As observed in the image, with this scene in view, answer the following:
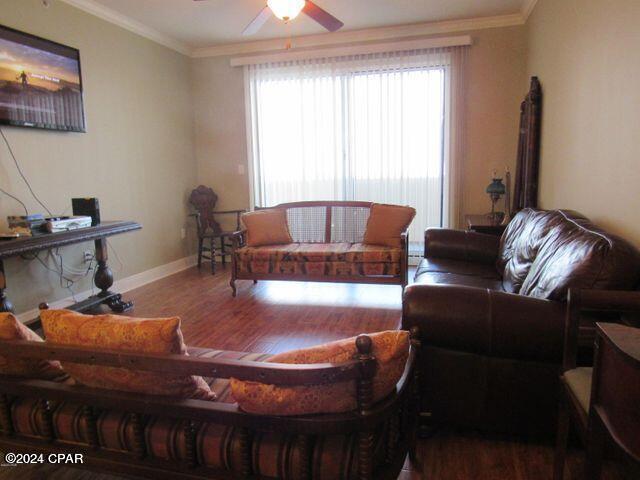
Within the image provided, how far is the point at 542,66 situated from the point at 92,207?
401cm

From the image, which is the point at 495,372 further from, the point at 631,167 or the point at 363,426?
the point at 631,167

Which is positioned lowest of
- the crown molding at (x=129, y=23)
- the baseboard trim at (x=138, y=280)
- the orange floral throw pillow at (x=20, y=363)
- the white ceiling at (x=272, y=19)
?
the baseboard trim at (x=138, y=280)

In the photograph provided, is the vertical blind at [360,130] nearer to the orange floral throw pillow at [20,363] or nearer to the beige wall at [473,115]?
the beige wall at [473,115]

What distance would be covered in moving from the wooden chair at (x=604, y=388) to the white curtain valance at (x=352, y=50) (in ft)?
13.1

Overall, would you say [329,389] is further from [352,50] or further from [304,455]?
[352,50]

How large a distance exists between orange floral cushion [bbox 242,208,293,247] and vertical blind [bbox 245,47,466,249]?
1.18m

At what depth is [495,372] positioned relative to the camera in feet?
Answer: 5.49

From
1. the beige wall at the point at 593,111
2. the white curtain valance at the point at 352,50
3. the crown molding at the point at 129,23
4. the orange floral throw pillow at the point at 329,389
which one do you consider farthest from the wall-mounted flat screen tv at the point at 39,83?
the beige wall at the point at 593,111

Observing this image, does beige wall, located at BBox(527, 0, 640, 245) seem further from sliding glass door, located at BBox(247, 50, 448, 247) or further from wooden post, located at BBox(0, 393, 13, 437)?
wooden post, located at BBox(0, 393, 13, 437)

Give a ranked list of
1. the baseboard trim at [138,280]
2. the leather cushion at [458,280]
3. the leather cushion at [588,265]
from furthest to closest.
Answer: the baseboard trim at [138,280], the leather cushion at [458,280], the leather cushion at [588,265]

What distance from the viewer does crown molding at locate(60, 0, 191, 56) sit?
3.85 m

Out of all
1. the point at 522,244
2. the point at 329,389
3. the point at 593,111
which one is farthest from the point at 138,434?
the point at 593,111

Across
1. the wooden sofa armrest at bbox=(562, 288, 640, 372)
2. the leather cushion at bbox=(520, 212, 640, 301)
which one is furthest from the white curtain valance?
the wooden sofa armrest at bbox=(562, 288, 640, 372)

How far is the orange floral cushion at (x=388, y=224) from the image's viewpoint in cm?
388
